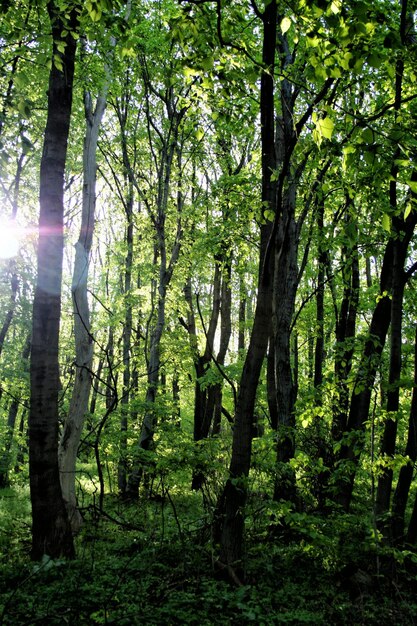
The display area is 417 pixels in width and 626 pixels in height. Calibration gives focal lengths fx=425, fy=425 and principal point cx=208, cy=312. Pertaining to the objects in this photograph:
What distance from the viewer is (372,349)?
6.54m

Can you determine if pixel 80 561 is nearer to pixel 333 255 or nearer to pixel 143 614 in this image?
pixel 143 614

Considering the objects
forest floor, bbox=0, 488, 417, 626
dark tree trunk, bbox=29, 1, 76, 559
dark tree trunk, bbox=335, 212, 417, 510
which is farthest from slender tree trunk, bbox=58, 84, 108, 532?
dark tree trunk, bbox=335, 212, 417, 510

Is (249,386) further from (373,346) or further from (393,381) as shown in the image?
(373,346)

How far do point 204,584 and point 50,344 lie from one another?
292 cm

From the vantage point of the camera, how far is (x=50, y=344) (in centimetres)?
474

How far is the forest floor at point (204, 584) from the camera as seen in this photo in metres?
3.37

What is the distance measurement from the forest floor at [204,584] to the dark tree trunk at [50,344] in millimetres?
376

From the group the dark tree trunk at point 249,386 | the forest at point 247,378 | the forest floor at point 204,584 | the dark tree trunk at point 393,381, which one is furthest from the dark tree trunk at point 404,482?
the dark tree trunk at point 249,386

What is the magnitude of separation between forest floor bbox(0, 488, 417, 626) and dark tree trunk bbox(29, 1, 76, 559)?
14.8 inches

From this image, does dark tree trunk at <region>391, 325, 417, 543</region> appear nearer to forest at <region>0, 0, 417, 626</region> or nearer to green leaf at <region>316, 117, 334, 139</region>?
forest at <region>0, 0, 417, 626</region>

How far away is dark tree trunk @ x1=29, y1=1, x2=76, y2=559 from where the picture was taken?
4.48 metres

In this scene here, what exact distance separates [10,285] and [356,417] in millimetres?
15244

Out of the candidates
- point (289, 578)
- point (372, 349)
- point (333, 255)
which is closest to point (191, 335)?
point (333, 255)

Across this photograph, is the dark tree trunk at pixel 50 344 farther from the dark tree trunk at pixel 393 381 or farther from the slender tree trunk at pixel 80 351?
the dark tree trunk at pixel 393 381
